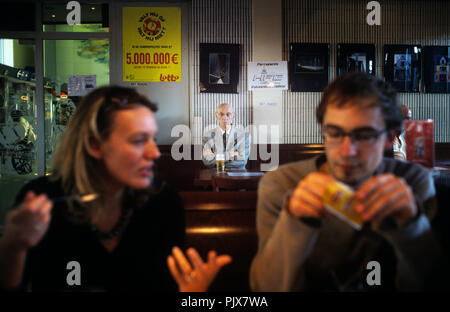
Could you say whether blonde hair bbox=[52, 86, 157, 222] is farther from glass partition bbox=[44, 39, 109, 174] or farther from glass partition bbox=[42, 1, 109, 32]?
glass partition bbox=[42, 1, 109, 32]

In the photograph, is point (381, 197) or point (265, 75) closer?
point (381, 197)

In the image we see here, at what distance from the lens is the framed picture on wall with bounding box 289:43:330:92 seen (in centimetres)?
513

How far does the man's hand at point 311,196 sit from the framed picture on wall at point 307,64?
15.1ft

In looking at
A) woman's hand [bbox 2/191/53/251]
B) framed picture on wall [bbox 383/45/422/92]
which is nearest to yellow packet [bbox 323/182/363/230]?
woman's hand [bbox 2/191/53/251]

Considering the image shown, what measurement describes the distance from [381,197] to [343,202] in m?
0.08

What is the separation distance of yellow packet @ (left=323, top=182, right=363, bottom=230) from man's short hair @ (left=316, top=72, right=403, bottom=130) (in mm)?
314

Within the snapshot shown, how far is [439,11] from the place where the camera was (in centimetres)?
526

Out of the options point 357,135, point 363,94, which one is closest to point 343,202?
point 357,135

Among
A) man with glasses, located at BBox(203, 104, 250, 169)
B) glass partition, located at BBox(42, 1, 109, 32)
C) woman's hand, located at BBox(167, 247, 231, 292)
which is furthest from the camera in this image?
glass partition, located at BBox(42, 1, 109, 32)

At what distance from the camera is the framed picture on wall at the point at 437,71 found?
17.4 ft

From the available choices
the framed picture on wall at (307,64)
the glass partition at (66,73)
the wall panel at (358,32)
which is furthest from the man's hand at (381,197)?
the glass partition at (66,73)

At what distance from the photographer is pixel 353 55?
5176mm

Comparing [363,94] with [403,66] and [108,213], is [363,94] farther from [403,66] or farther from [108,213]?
[403,66]

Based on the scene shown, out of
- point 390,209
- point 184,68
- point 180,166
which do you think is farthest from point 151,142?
point 184,68
